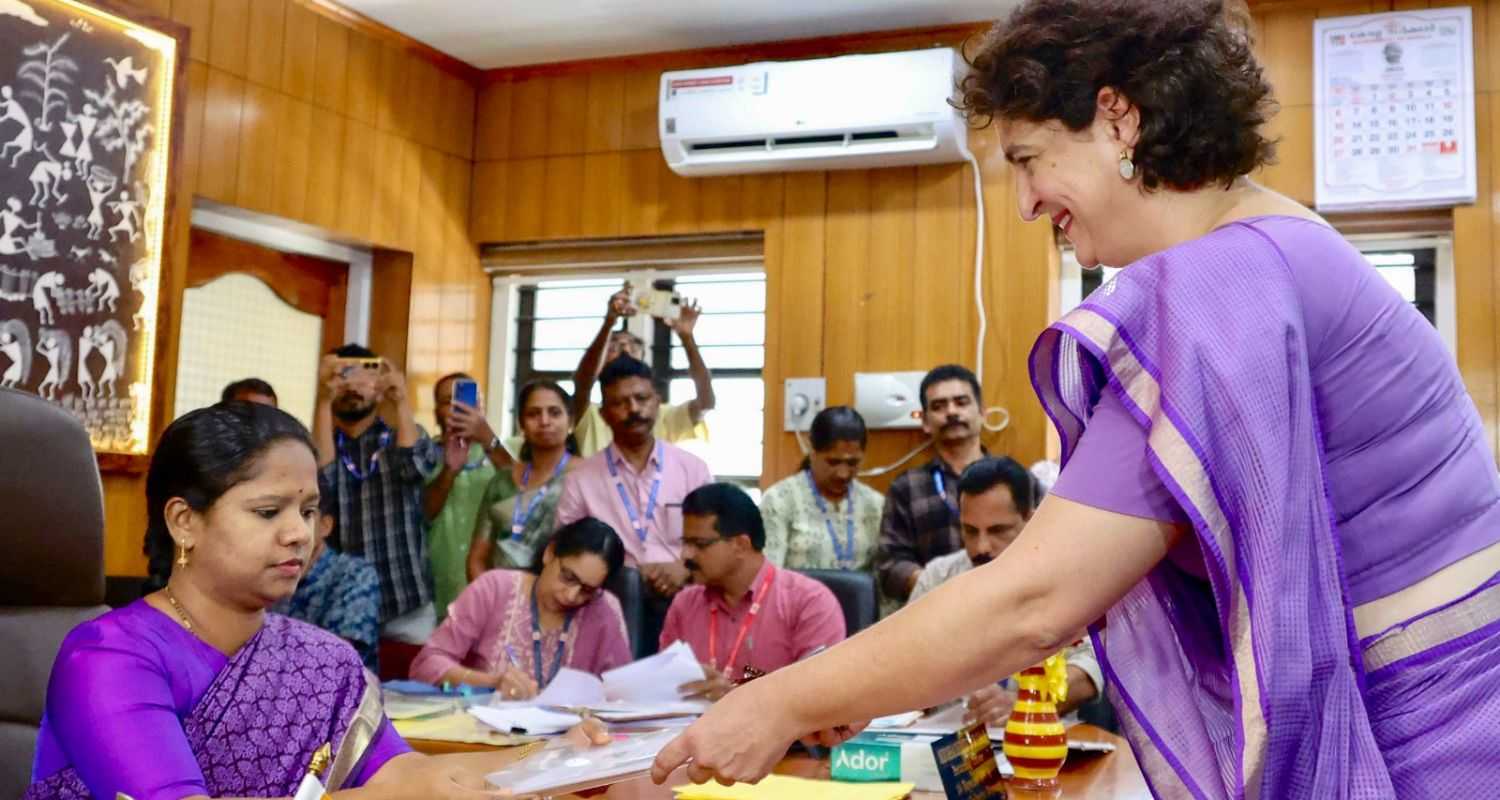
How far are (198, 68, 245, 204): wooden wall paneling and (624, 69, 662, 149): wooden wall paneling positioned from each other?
1.52m

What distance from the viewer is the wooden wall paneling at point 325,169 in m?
5.31

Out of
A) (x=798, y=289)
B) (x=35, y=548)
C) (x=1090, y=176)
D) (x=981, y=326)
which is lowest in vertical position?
(x=35, y=548)

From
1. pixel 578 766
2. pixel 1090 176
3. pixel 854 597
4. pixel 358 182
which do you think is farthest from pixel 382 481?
pixel 1090 176

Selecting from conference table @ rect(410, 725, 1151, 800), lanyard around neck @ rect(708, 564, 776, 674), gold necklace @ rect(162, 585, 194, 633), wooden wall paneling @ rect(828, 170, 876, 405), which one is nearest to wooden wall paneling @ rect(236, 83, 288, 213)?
wooden wall paneling @ rect(828, 170, 876, 405)

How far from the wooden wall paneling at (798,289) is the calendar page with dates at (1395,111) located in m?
1.79

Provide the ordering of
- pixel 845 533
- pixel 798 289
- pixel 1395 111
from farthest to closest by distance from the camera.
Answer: pixel 798 289, pixel 1395 111, pixel 845 533

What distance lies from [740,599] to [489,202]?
9.84ft

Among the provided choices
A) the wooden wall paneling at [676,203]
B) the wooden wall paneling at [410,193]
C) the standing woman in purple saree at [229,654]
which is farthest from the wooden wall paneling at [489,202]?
the standing woman in purple saree at [229,654]

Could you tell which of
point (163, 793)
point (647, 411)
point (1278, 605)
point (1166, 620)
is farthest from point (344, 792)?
point (647, 411)

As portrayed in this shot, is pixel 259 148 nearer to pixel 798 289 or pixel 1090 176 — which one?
pixel 798 289

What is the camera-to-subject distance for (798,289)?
550cm

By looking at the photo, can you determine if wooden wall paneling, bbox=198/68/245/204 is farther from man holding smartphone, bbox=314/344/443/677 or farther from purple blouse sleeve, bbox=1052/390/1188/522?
purple blouse sleeve, bbox=1052/390/1188/522

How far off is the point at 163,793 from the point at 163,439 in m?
0.51

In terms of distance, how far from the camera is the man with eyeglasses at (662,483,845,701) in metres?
3.45
